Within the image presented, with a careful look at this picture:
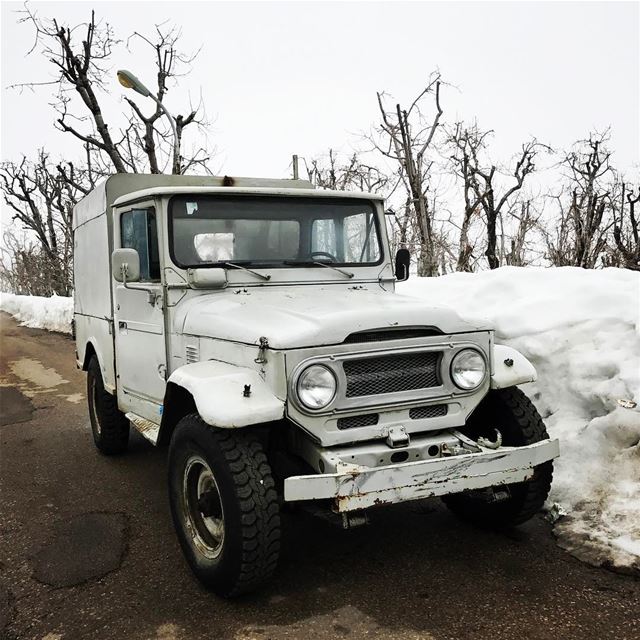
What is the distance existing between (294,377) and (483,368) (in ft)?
3.95

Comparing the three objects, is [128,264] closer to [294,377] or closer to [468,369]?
[294,377]

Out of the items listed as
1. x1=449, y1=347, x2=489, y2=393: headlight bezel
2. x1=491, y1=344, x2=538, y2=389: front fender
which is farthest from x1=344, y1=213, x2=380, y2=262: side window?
x1=449, y1=347, x2=489, y2=393: headlight bezel

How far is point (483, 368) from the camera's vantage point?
3.79m

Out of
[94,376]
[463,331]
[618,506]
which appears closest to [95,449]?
[94,376]

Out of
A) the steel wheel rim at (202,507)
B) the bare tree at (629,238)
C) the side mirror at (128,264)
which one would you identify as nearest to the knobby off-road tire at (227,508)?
the steel wheel rim at (202,507)

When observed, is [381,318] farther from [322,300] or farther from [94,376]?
[94,376]

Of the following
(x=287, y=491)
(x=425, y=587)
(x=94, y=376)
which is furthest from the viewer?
(x=94, y=376)

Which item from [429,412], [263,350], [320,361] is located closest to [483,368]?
[429,412]

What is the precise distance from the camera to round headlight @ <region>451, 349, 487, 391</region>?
12.2ft

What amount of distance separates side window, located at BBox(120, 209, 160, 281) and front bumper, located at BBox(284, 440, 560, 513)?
216 centimetres

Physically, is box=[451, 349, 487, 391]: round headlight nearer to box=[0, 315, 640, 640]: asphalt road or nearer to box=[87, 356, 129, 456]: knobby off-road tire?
box=[0, 315, 640, 640]: asphalt road

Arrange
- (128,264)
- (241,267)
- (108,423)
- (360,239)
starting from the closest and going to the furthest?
(128,264) → (241,267) → (360,239) → (108,423)

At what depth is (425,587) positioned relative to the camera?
3512 mm

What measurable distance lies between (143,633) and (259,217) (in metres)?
2.78
